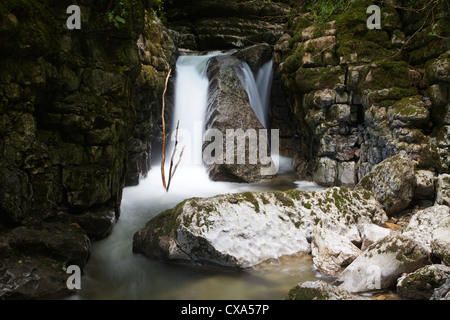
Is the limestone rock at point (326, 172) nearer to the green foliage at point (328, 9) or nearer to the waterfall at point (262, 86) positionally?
the waterfall at point (262, 86)

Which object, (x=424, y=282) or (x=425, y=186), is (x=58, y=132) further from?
(x=425, y=186)

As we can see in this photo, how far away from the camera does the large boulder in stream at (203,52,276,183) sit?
9.13m

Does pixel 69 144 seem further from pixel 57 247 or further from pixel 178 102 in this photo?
pixel 178 102

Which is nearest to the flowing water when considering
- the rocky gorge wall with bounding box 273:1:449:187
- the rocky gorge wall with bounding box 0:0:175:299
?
the rocky gorge wall with bounding box 0:0:175:299

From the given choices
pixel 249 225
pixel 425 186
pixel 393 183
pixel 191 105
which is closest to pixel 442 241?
pixel 393 183

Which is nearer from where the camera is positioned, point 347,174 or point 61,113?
point 61,113

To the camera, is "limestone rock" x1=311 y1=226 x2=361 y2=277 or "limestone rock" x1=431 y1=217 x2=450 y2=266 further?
"limestone rock" x1=311 y1=226 x2=361 y2=277

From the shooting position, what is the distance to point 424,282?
3.30 m

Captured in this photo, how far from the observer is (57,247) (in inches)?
166

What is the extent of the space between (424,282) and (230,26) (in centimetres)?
1323

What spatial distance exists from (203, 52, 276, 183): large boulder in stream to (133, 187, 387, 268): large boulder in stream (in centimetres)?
380

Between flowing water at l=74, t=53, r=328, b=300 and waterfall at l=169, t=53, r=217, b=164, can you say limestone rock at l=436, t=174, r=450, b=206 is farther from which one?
waterfall at l=169, t=53, r=217, b=164

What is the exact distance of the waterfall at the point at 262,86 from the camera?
37.5ft

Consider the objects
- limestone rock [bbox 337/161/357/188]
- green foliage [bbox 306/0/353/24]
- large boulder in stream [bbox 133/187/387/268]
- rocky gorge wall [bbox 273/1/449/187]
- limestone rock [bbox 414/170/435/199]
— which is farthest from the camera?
green foliage [bbox 306/0/353/24]
